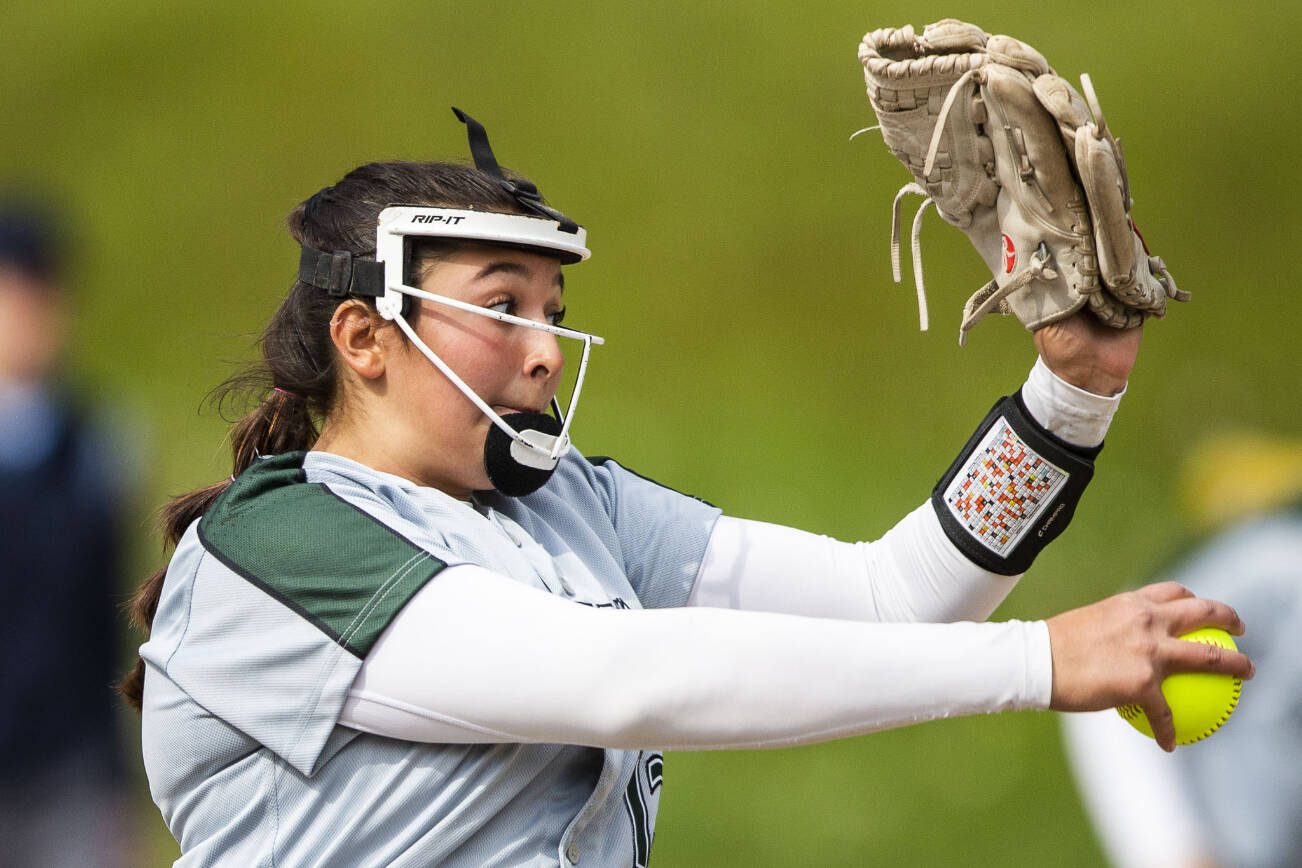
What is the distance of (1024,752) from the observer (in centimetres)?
322

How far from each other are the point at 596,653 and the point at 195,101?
2623mm

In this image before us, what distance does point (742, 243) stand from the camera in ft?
11.0

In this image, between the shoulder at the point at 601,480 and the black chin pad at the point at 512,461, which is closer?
the black chin pad at the point at 512,461

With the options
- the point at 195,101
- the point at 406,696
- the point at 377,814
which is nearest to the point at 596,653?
the point at 406,696

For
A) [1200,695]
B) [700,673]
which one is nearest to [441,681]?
[700,673]

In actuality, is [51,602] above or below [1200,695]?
below

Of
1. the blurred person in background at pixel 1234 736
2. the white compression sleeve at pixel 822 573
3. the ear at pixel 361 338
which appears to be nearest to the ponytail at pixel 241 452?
the ear at pixel 361 338

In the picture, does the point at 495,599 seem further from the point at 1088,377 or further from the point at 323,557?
the point at 1088,377

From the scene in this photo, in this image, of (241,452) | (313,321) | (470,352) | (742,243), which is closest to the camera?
(470,352)

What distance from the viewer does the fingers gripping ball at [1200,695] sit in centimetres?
134

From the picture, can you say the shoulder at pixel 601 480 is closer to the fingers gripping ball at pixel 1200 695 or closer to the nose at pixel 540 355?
the nose at pixel 540 355

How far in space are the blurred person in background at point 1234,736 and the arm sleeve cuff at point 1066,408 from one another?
3.99 feet

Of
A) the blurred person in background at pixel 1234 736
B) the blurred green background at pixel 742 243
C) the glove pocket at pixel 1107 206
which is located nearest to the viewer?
the glove pocket at pixel 1107 206

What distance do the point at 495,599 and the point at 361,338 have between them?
48 cm
